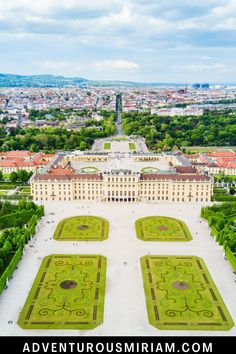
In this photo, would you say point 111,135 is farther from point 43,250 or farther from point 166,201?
point 43,250

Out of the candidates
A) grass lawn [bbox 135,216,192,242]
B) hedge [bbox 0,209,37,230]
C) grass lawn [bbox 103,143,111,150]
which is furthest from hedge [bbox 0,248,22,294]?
grass lawn [bbox 103,143,111,150]

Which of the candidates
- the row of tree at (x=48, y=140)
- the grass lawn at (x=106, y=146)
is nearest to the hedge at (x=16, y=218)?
the row of tree at (x=48, y=140)

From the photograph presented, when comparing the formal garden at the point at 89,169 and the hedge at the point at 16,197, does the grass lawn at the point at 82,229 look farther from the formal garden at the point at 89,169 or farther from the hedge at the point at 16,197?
the formal garden at the point at 89,169

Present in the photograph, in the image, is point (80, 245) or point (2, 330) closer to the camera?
point (2, 330)

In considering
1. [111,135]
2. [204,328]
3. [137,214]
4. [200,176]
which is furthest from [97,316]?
[111,135]

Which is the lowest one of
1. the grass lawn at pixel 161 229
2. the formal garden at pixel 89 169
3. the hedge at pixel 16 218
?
the grass lawn at pixel 161 229

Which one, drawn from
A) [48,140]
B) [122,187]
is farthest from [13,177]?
[48,140]
